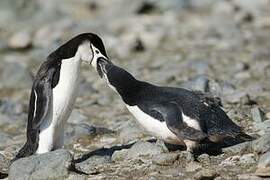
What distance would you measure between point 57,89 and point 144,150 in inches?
32.0

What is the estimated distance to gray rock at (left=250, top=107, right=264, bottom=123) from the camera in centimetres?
672

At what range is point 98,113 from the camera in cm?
821

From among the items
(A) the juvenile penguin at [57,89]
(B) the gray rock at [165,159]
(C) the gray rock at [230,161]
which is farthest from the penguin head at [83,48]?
(C) the gray rock at [230,161]

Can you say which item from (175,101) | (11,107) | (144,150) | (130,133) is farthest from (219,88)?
(175,101)

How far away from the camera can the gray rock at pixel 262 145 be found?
5508 millimetres

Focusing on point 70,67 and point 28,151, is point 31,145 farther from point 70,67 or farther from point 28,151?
point 70,67

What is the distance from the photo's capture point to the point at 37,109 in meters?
6.09

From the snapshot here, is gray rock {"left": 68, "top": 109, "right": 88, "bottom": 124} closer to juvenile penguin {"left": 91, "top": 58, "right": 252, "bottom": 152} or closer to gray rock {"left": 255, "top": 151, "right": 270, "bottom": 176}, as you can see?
juvenile penguin {"left": 91, "top": 58, "right": 252, "bottom": 152}

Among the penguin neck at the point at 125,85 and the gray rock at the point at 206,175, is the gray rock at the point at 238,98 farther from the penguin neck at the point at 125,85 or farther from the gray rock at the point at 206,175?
the gray rock at the point at 206,175

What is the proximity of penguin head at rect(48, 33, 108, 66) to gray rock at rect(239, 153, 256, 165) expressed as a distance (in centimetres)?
134

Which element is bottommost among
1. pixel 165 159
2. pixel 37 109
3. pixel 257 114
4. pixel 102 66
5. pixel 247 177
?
pixel 247 177

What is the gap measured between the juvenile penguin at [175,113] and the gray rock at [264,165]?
1.35 feet

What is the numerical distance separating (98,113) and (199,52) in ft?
10.2

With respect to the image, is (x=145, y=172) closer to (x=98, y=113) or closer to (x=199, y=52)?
(x=98, y=113)
